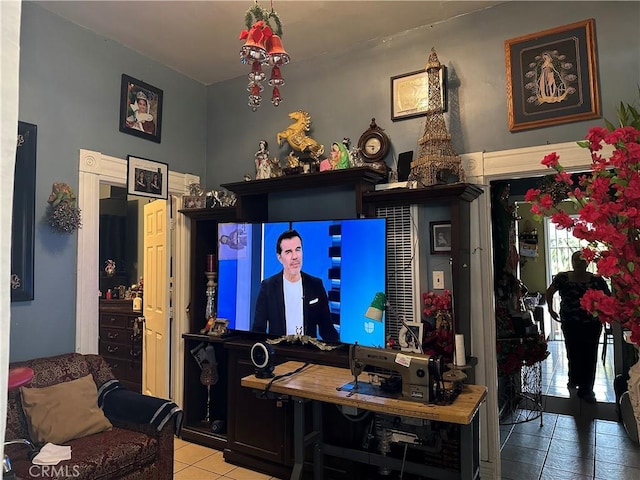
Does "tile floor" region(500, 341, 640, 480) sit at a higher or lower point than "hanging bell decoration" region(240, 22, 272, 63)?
lower

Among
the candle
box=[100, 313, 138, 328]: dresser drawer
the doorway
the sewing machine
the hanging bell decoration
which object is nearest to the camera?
the hanging bell decoration

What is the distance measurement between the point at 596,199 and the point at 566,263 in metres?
8.05

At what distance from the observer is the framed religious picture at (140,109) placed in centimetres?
368

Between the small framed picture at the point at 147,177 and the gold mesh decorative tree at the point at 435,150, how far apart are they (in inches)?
89.1

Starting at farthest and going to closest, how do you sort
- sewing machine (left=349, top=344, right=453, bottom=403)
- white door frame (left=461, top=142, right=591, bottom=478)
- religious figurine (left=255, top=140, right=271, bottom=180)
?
A: religious figurine (left=255, top=140, right=271, bottom=180)
white door frame (left=461, top=142, right=591, bottom=478)
sewing machine (left=349, top=344, right=453, bottom=403)

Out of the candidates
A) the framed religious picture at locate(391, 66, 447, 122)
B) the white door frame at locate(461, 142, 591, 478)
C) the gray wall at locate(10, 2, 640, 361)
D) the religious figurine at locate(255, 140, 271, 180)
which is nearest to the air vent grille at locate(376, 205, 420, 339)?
the white door frame at locate(461, 142, 591, 478)

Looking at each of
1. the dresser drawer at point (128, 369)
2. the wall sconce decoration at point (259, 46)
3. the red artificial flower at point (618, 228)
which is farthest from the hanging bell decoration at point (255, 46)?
the dresser drawer at point (128, 369)

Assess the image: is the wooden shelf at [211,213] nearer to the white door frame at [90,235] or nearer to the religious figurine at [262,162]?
the religious figurine at [262,162]

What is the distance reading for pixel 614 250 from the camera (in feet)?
4.93

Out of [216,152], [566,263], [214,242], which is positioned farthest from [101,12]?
[566,263]

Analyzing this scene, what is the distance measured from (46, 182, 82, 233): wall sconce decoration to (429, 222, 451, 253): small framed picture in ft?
8.45

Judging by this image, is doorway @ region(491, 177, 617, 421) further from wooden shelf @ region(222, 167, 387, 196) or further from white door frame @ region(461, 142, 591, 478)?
wooden shelf @ region(222, 167, 387, 196)

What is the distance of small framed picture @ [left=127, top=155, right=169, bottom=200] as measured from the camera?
370 cm

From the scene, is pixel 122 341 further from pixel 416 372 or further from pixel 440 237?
pixel 416 372
